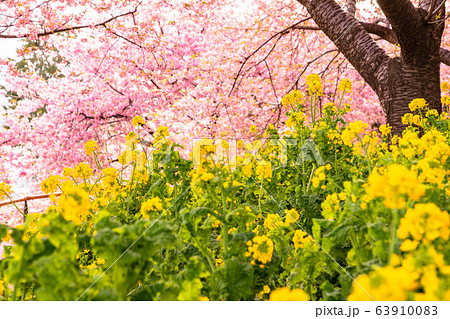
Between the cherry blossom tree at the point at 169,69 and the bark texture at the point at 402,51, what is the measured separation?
1244mm

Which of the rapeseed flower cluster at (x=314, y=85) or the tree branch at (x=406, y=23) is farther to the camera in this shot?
the tree branch at (x=406, y=23)

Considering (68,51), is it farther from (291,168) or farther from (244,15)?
(291,168)

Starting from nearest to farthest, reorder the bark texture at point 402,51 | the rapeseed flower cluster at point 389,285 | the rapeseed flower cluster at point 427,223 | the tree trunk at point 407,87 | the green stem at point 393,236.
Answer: the rapeseed flower cluster at point 389,285, the rapeseed flower cluster at point 427,223, the green stem at point 393,236, the bark texture at point 402,51, the tree trunk at point 407,87

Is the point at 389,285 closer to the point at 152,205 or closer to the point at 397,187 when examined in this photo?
the point at 397,187

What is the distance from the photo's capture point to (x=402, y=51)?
156 inches

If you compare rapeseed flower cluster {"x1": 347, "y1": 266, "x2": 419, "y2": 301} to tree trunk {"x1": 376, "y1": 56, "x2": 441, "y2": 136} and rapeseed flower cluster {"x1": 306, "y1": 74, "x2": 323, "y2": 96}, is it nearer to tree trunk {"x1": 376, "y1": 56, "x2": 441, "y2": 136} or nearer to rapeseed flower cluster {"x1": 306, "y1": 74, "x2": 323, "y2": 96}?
rapeseed flower cluster {"x1": 306, "y1": 74, "x2": 323, "y2": 96}

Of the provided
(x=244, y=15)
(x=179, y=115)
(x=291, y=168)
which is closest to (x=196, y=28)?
(x=244, y=15)

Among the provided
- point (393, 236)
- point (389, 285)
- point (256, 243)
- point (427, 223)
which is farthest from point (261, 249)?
point (389, 285)

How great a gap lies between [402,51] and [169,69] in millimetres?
6878

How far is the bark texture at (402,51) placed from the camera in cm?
374

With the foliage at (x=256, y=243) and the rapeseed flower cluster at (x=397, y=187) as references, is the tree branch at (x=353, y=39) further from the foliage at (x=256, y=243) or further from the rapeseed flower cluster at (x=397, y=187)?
the rapeseed flower cluster at (x=397, y=187)

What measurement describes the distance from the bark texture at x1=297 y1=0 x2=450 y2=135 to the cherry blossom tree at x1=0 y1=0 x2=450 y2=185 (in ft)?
4.08

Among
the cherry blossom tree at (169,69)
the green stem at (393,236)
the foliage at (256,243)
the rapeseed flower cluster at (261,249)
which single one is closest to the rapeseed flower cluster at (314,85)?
the foliage at (256,243)

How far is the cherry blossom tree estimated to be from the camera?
7.26m
